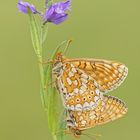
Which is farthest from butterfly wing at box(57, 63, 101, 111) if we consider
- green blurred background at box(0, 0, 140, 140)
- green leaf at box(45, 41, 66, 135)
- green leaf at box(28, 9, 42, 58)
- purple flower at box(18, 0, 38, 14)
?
green blurred background at box(0, 0, 140, 140)

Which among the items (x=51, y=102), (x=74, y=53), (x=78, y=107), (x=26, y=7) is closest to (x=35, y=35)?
(x=26, y=7)

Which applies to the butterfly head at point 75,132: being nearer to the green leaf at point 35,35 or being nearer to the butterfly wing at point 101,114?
the butterfly wing at point 101,114

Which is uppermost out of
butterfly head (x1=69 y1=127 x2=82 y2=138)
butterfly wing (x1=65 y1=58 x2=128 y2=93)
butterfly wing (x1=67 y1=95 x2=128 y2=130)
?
butterfly wing (x1=65 y1=58 x2=128 y2=93)

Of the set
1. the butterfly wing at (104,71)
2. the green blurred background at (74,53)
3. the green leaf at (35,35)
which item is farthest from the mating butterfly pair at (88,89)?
the green blurred background at (74,53)

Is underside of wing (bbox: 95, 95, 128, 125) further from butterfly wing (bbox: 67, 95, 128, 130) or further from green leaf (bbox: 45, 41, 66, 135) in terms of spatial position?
green leaf (bbox: 45, 41, 66, 135)

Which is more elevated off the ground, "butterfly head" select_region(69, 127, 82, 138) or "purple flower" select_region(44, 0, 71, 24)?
"purple flower" select_region(44, 0, 71, 24)

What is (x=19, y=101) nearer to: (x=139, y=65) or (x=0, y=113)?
(x=0, y=113)

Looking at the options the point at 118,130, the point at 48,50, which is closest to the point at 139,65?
the point at 48,50
